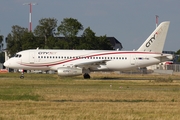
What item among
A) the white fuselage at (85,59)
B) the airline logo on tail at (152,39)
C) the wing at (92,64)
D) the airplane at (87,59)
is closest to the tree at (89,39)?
the airline logo on tail at (152,39)

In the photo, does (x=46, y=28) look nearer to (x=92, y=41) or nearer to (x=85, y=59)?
(x=92, y=41)

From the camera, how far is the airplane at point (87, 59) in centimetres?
5297

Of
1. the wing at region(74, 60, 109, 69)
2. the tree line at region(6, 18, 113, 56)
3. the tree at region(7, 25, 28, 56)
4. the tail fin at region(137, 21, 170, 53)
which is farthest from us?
the tree at region(7, 25, 28, 56)

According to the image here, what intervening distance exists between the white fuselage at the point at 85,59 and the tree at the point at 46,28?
5330 cm

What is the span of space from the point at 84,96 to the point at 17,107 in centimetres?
678

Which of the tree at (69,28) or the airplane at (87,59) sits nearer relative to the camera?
the airplane at (87,59)

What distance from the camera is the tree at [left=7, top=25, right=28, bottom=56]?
111m

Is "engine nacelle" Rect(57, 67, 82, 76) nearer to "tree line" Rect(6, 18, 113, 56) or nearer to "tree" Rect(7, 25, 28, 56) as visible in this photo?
"tree line" Rect(6, 18, 113, 56)

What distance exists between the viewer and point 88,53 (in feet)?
177

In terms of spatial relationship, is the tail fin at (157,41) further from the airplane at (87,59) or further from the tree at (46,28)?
the tree at (46,28)

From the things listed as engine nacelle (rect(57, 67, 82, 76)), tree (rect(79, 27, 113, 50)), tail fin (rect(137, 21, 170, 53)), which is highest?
tree (rect(79, 27, 113, 50))

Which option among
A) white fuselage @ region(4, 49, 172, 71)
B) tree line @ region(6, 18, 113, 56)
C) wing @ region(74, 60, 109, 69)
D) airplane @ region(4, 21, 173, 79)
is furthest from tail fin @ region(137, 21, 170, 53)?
tree line @ region(6, 18, 113, 56)

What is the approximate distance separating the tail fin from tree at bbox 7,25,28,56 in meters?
58.7

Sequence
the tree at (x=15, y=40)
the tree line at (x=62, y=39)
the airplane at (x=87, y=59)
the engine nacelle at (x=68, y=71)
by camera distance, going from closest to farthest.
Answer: the engine nacelle at (x=68, y=71) < the airplane at (x=87, y=59) < the tree line at (x=62, y=39) < the tree at (x=15, y=40)
